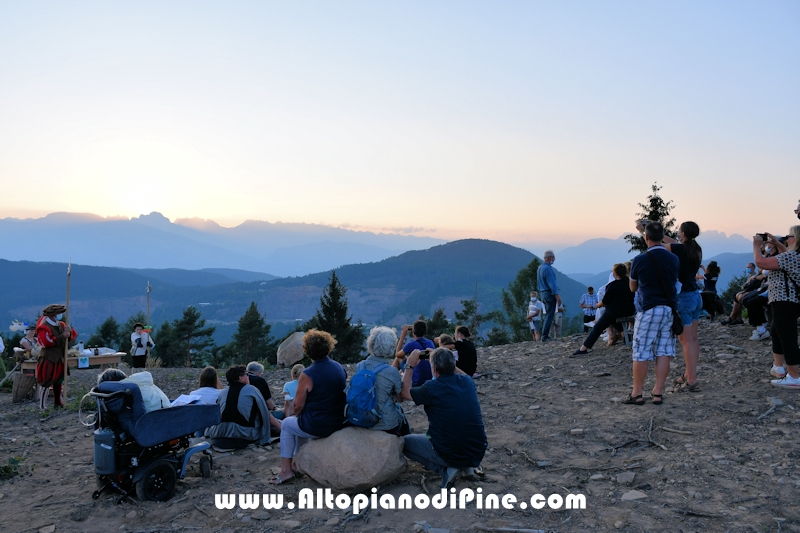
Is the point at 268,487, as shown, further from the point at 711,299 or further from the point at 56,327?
the point at 711,299

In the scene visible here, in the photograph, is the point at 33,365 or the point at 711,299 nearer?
the point at 33,365

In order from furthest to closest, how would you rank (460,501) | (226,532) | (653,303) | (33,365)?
(33,365) → (653,303) → (460,501) → (226,532)

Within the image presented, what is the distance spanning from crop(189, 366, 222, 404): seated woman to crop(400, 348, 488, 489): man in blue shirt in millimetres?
3062

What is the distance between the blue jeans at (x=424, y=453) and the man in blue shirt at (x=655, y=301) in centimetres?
320

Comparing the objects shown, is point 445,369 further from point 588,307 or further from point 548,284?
point 588,307

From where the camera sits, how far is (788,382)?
22.9ft

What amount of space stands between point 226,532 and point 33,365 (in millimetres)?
9336

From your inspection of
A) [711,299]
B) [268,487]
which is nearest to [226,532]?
[268,487]

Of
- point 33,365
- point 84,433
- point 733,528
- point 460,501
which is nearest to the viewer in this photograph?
point 733,528

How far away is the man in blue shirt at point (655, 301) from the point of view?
6715 millimetres

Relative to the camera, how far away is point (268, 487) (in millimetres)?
5543

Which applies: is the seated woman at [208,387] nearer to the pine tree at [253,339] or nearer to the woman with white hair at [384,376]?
the woman with white hair at [384,376]

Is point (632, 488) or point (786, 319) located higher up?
point (786, 319)

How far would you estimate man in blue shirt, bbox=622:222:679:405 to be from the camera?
22.0 ft
